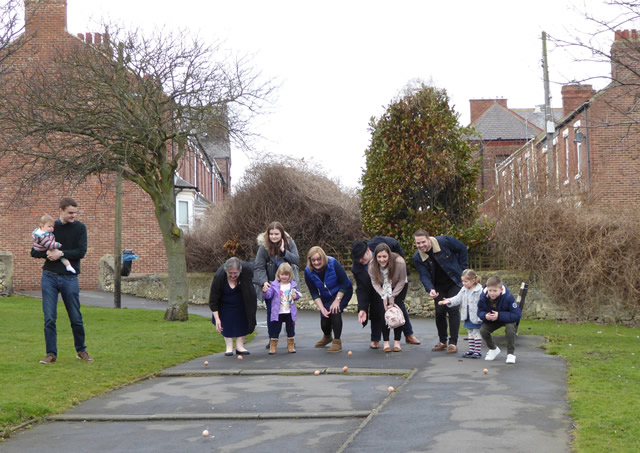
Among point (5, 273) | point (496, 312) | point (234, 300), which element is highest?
point (5, 273)

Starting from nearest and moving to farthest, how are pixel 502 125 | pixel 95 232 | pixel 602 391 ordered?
1. pixel 602 391
2. pixel 95 232
3. pixel 502 125

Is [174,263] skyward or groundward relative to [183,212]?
groundward

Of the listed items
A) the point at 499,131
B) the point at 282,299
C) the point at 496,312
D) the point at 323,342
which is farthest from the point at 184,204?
the point at 496,312

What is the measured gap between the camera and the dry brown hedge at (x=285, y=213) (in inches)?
1089

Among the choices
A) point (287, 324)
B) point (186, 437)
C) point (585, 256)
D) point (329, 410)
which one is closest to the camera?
point (186, 437)

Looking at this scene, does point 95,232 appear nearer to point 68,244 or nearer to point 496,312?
point 68,244

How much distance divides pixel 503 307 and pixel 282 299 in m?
3.21

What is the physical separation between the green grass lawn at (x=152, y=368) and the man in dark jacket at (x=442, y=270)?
157cm

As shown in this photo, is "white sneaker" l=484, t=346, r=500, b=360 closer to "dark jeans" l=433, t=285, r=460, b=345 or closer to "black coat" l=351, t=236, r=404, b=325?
"dark jeans" l=433, t=285, r=460, b=345

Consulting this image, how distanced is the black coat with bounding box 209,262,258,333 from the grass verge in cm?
436

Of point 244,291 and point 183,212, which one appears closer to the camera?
point 244,291

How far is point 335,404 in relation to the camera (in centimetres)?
791

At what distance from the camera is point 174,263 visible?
20594 mm

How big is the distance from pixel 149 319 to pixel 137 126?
4.94 meters
